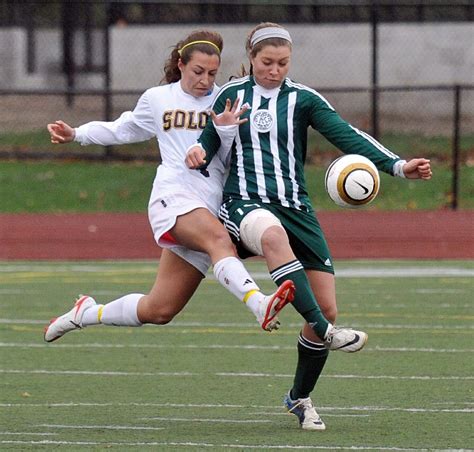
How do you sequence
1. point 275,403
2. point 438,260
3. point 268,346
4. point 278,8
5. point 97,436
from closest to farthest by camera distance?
1. point 97,436
2. point 275,403
3. point 268,346
4. point 438,260
5. point 278,8

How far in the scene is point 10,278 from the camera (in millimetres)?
13930

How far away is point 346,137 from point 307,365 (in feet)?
3.91

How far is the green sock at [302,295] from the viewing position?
239 inches

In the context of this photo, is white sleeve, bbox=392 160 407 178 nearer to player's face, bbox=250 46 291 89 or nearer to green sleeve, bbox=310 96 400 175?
green sleeve, bbox=310 96 400 175

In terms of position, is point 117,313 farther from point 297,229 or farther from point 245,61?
point 245,61

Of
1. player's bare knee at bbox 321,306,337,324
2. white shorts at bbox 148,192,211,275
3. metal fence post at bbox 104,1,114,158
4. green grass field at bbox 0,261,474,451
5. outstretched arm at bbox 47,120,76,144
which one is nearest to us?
green grass field at bbox 0,261,474,451

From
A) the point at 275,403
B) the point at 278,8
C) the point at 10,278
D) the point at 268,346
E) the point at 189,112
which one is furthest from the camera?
the point at 278,8

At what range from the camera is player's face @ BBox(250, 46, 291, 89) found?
635 centimetres

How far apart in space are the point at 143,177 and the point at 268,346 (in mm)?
11772

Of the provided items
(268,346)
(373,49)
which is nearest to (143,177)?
(373,49)

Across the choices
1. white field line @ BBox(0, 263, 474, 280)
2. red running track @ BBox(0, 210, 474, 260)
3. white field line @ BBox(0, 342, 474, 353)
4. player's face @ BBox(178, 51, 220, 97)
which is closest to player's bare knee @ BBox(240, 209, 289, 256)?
player's face @ BBox(178, 51, 220, 97)

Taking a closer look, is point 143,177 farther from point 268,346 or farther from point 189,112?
point 189,112

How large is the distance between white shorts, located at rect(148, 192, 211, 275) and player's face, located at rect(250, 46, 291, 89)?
0.71m

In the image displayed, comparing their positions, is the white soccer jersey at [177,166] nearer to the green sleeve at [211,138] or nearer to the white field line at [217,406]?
the green sleeve at [211,138]
